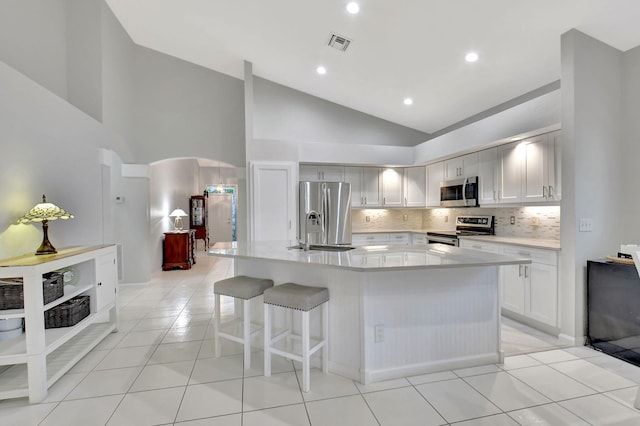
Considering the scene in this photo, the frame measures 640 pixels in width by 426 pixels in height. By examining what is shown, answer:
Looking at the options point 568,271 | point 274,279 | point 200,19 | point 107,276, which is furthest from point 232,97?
point 568,271

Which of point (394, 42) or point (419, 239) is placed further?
point (419, 239)

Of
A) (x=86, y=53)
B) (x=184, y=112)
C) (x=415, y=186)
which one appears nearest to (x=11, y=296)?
(x=86, y=53)

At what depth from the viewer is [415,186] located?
17.4 ft

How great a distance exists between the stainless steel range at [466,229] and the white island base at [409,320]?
6.40 ft

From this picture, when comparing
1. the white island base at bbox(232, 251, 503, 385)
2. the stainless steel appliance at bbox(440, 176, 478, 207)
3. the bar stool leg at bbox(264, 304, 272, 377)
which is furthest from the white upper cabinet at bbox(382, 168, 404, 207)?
the bar stool leg at bbox(264, 304, 272, 377)

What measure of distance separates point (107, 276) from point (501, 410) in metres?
3.52

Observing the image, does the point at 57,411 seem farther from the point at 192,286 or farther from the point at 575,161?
the point at 575,161

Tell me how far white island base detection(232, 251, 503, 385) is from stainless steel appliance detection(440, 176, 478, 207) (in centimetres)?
204

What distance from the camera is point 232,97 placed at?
5555 mm

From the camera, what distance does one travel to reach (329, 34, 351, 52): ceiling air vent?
3453 millimetres

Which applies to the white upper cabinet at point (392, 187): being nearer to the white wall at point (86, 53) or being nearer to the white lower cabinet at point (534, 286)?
the white lower cabinet at point (534, 286)

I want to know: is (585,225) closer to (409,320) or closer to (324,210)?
(409,320)

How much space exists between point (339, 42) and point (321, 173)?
2029 mm

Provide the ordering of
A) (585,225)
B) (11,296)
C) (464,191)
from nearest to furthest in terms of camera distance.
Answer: (11,296) → (585,225) → (464,191)
